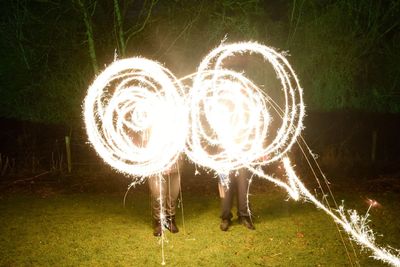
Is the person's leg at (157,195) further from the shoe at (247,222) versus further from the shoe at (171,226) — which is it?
the shoe at (247,222)

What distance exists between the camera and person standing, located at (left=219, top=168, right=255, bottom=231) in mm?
6875

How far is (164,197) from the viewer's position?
6.71 metres

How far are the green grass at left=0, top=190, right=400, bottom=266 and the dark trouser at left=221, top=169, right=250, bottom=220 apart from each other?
0.26 m

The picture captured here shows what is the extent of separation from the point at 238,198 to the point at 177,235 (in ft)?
3.79

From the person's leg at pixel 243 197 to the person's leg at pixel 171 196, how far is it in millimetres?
989

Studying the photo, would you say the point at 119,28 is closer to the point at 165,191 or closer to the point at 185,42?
the point at 185,42

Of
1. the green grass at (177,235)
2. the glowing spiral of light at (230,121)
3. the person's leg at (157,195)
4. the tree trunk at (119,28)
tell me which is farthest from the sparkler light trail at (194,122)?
the tree trunk at (119,28)

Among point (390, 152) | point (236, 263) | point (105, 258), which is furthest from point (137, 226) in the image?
point (390, 152)

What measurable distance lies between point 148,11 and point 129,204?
5957 mm

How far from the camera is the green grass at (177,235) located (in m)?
5.89

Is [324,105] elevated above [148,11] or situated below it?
below

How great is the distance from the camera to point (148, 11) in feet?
39.7

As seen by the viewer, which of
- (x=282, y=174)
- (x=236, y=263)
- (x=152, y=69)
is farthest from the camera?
(x=282, y=174)

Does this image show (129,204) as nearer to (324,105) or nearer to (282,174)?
(282,174)
